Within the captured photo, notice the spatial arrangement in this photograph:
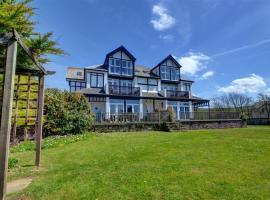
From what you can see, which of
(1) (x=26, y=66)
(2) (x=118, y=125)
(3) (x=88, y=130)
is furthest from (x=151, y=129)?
(1) (x=26, y=66)

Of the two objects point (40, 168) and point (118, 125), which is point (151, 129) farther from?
point (40, 168)

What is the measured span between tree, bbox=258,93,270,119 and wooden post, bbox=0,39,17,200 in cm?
5177

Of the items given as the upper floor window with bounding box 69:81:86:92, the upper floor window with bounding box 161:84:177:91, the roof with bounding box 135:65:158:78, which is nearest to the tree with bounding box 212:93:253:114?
the upper floor window with bounding box 161:84:177:91

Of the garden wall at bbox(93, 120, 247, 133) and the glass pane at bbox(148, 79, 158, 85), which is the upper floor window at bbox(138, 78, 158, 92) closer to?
the glass pane at bbox(148, 79, 158, 85)

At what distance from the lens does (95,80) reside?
26609mm

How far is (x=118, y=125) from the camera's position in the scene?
1723cm

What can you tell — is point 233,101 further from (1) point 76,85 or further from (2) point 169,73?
(1) point 76,85

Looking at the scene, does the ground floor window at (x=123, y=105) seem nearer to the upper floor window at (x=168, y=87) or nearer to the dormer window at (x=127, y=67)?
the dormer window at (x=127, y=67)

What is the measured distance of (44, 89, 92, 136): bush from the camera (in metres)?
12.8

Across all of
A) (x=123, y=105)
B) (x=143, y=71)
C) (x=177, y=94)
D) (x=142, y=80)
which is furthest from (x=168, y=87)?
(x=123, y=105)

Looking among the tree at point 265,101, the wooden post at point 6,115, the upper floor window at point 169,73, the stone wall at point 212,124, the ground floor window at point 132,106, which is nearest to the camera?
the wooden post at point 6,115

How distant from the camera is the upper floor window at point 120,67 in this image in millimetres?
27812

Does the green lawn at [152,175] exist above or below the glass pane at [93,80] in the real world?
below

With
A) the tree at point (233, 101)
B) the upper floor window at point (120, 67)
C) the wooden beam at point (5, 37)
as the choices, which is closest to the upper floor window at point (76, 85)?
the upper floor window at point (120, 67)
